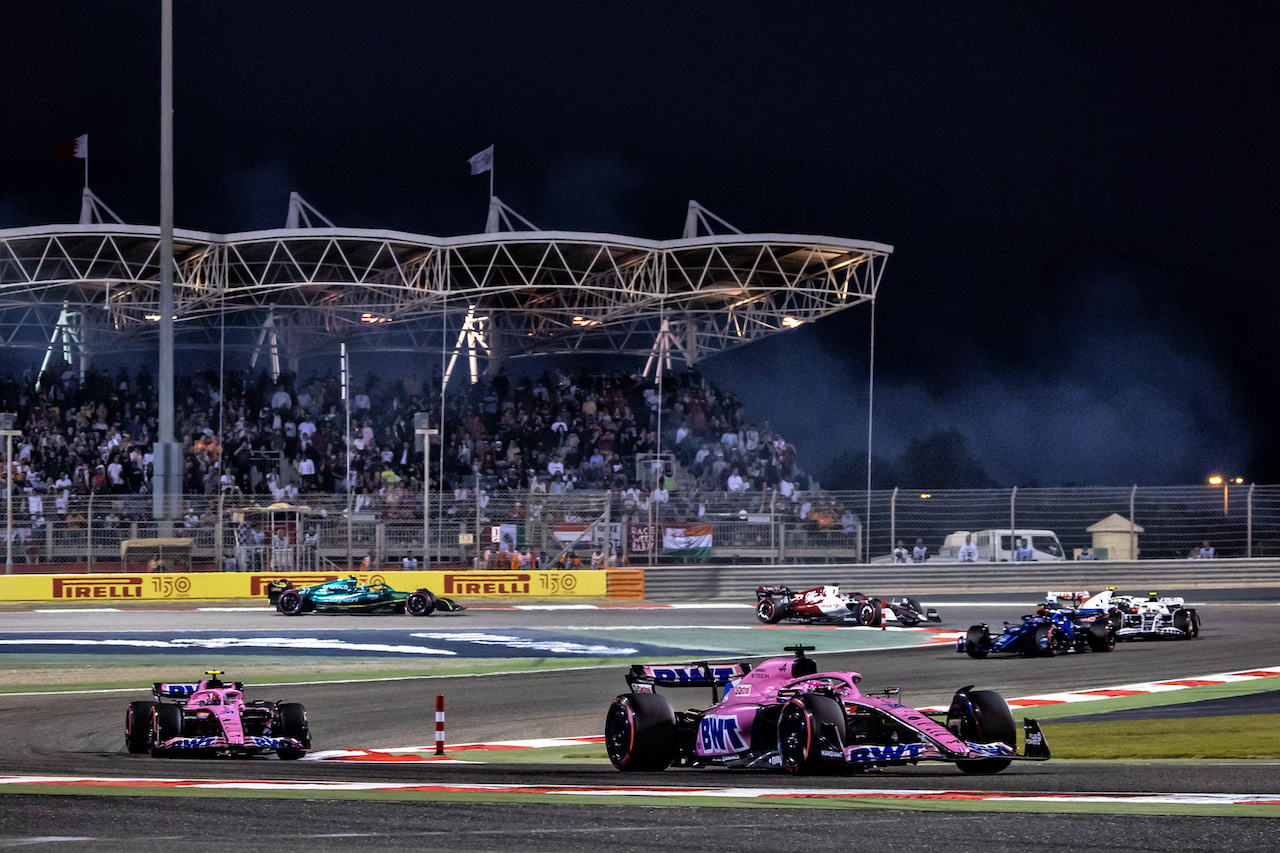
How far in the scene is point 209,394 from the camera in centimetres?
3991

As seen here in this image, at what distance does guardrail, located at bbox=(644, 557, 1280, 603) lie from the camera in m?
31.3

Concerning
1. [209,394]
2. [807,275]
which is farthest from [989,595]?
[209,394]

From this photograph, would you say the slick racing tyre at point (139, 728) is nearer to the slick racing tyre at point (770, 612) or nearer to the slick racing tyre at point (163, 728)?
the slick racing tyre at point (163, 728)

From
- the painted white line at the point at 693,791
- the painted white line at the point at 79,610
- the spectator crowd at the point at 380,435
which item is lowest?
the painted white line at the point at 79,610

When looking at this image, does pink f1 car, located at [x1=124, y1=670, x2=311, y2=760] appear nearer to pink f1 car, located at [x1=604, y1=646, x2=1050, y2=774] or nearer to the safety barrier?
pink f1 car, located at [x1=604, y1=646, x2=1050, y2=774]

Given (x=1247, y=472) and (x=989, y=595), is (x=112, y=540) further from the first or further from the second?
(x=1247, y=472)

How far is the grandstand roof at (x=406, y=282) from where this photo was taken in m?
35.7

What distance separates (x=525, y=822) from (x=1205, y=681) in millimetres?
12217

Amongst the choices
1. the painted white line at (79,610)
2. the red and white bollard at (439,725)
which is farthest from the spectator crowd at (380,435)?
the red and white bollard at (439,725)

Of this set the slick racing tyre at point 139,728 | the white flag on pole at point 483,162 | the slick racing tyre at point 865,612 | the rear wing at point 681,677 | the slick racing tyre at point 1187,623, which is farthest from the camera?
the white flag on pole at point 483,162

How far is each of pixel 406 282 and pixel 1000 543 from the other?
16.9 meters

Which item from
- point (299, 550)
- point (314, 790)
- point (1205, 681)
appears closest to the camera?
point (314, 790)

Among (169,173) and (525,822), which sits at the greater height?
(169,173)

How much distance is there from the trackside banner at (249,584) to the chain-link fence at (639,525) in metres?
0.37
